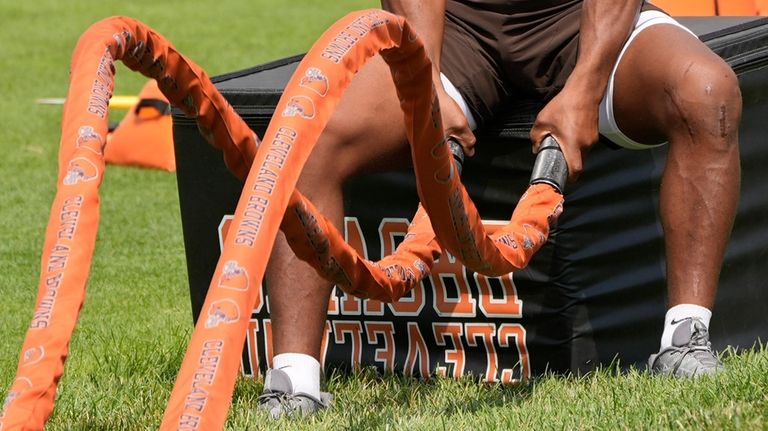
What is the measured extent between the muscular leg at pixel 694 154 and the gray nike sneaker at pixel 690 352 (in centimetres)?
7

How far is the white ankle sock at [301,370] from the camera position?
3.12 m

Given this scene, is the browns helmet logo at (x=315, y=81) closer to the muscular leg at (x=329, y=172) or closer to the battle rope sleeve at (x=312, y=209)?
the battle rope sleeve at (x=312, y=209)

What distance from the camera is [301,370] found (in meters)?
3.14

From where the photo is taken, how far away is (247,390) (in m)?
3.44

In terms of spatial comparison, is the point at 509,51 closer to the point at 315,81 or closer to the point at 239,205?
the point at 315,81

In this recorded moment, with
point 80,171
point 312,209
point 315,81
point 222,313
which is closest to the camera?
point 222,313

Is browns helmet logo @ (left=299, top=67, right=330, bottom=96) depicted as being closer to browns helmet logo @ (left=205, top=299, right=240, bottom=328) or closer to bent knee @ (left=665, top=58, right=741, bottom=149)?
browns helmet logo @ (left=205, top=299, right=240, bottom=328)

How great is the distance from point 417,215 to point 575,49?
1.90ft

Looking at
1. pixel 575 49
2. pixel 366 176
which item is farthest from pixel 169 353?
pixel 575 49

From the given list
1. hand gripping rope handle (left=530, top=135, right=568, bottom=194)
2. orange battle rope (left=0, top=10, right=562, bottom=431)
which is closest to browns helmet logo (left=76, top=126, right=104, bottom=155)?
orange battle rope (left=0, top=10, right=562, bottom=431)

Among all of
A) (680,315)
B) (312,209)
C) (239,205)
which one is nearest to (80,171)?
(239,205)

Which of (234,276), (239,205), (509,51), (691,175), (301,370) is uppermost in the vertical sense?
(509,51)

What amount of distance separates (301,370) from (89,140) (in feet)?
3.50

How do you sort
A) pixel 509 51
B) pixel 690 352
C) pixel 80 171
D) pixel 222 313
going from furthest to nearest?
pixel 509 51
pixel 690 352
pixel 80 171
pixel 222 313
